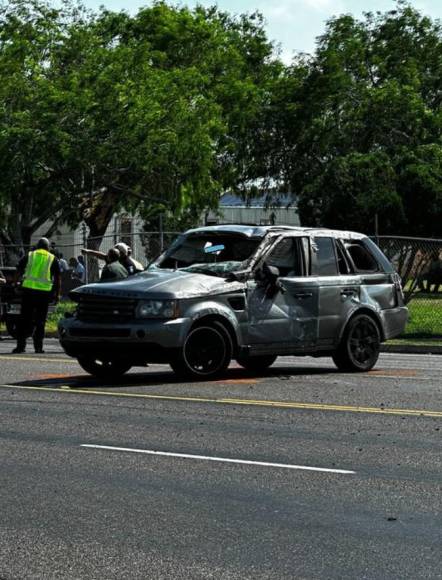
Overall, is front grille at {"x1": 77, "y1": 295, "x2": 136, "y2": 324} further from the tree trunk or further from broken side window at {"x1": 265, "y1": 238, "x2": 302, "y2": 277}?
the tree trunk

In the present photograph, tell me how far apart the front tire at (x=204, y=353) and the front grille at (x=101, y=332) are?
64 cm

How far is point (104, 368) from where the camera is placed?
54.1ft

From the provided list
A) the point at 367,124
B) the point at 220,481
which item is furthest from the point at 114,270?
the point at 367,124

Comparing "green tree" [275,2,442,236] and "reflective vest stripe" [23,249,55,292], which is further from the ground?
"green tree" [275,2,442,236]

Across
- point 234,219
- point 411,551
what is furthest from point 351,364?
point 234,219

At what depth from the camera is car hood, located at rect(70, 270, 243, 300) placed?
49.9 feet

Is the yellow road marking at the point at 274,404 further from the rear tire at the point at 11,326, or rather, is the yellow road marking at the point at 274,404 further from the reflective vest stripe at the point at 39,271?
the rear tire at the point at 11,326

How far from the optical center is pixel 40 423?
11.9 metres

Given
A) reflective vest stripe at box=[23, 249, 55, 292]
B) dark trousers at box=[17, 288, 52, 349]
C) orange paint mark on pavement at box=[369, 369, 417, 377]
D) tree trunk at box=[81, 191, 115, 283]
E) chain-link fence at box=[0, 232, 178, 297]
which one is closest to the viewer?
orange paint mark on pavement at box=[369, 369, 417, 377]

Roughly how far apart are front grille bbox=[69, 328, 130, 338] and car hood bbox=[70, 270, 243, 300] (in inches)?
16.1

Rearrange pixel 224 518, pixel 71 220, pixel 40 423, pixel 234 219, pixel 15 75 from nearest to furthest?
pixel 224 518, pixel 40 423, pixel 15 75, pixel 71 220, pixel 234 219

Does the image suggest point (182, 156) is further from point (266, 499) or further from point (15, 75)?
point (266, 499)

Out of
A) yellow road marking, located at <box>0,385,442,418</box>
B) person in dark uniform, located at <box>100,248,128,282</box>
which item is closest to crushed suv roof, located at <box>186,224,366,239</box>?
person in dark uniform, located at <box>100,248,128,282</box>

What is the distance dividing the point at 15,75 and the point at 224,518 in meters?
39.2
